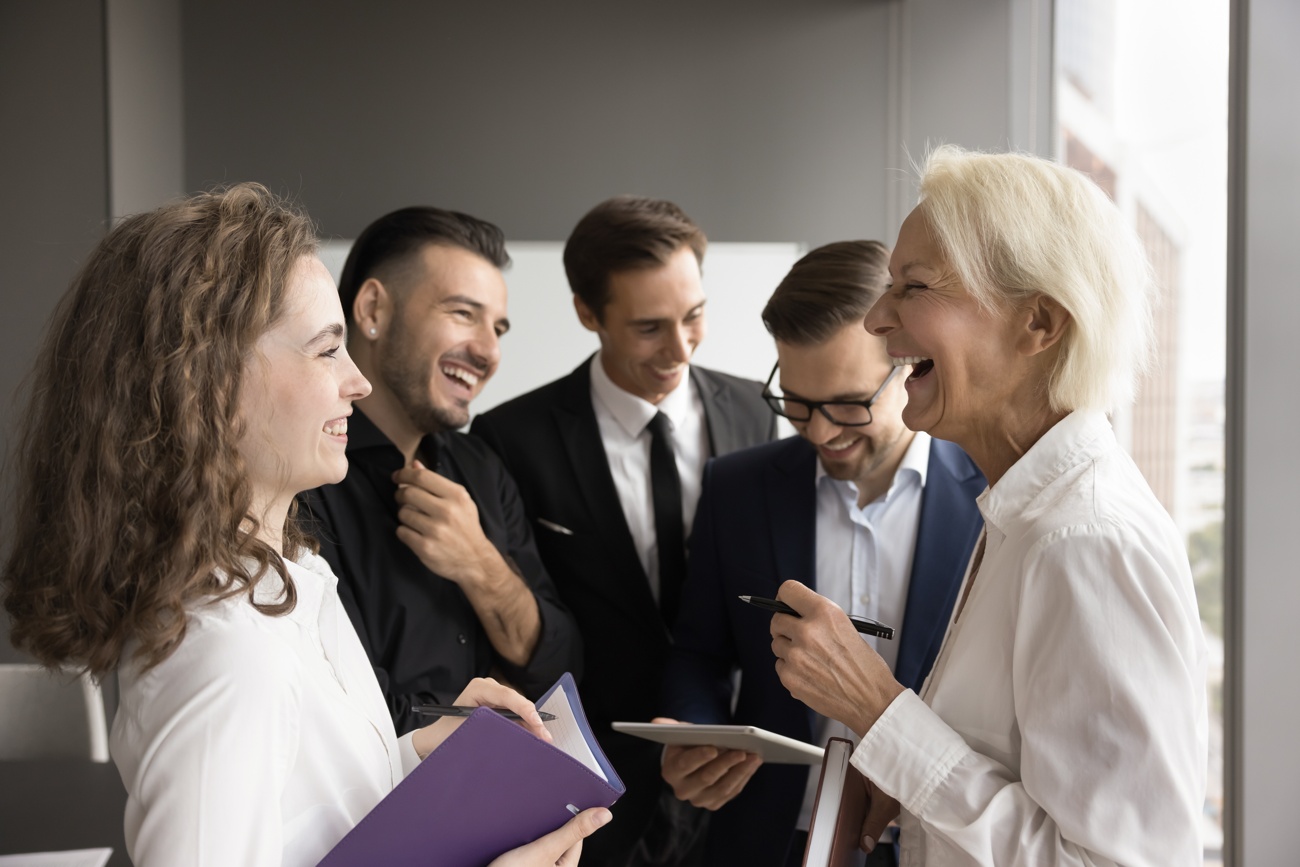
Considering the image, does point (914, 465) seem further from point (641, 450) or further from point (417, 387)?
point (417, 387)

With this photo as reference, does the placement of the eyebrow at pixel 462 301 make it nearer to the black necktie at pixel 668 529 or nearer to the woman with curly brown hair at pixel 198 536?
the black necktie at pixel 668 529

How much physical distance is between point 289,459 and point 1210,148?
2310 mm

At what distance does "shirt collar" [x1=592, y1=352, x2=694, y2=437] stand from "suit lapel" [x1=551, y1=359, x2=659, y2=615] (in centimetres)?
6

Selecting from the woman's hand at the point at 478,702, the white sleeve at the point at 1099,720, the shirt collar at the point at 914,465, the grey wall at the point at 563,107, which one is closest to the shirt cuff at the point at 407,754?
the woman's hand at the point at 478,702

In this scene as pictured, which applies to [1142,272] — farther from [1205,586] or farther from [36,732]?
[36,732]

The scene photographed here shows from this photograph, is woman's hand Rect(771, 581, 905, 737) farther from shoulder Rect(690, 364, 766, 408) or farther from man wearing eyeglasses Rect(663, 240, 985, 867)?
shoulder Rect(690, 364, 766, 408)

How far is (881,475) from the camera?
87.5 inches

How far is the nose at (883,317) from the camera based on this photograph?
1.64 meters

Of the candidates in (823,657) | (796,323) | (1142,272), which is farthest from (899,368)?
(823,657)

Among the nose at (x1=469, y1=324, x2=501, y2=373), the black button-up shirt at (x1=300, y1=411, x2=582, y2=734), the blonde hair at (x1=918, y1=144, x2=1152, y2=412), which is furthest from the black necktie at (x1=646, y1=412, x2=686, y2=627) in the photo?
the blonde hair at (x1=918, y1=144, x2=1152, y2=412)

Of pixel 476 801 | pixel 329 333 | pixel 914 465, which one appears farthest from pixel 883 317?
pixel 476 801

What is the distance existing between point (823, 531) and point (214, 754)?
1485mm

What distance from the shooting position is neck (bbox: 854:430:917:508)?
7.22 feet

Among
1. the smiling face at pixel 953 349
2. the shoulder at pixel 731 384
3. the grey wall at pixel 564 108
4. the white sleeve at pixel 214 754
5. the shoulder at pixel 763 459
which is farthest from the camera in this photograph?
the grey wall at pixel 564 108
